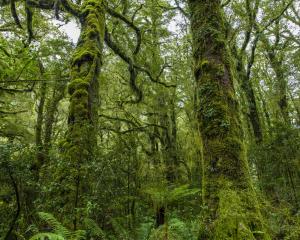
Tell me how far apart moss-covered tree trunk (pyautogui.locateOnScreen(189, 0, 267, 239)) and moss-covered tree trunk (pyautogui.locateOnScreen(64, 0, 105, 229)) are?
1861 mm

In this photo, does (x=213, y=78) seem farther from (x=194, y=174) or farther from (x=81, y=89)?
(x=194, y=174)

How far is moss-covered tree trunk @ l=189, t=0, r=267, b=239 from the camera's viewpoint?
3.11 m

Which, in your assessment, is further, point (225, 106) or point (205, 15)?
point (205, 15)

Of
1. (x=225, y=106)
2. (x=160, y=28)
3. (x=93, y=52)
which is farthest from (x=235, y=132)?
(x=160, y=28)

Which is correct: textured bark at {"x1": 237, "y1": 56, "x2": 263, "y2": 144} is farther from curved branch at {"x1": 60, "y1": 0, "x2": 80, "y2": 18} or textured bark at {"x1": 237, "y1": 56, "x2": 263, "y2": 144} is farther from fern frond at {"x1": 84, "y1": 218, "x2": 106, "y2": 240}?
fern frond at {"x1": 84, "y1": 218, "x2": 106, "y2": 240}

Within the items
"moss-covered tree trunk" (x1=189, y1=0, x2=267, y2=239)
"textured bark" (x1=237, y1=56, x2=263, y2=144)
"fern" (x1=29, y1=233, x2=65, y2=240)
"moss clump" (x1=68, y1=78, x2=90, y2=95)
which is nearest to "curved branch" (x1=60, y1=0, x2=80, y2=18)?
"moss clump" (x1=68, y1=78, x2=90, y2=95)

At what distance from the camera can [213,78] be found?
4.12 meters

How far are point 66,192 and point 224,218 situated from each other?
8.05ft

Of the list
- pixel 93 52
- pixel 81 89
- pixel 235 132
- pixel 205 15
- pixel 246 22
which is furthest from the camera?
pixel 246 22

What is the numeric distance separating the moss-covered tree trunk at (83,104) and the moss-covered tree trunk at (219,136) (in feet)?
6.10

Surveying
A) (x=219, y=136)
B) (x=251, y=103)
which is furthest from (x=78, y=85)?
(x=251, y=103)

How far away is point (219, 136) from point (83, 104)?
307cm

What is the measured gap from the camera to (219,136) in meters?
3.77

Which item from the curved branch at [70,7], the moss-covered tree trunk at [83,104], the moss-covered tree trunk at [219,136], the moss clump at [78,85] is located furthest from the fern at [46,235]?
the curved branch at [70,7]
